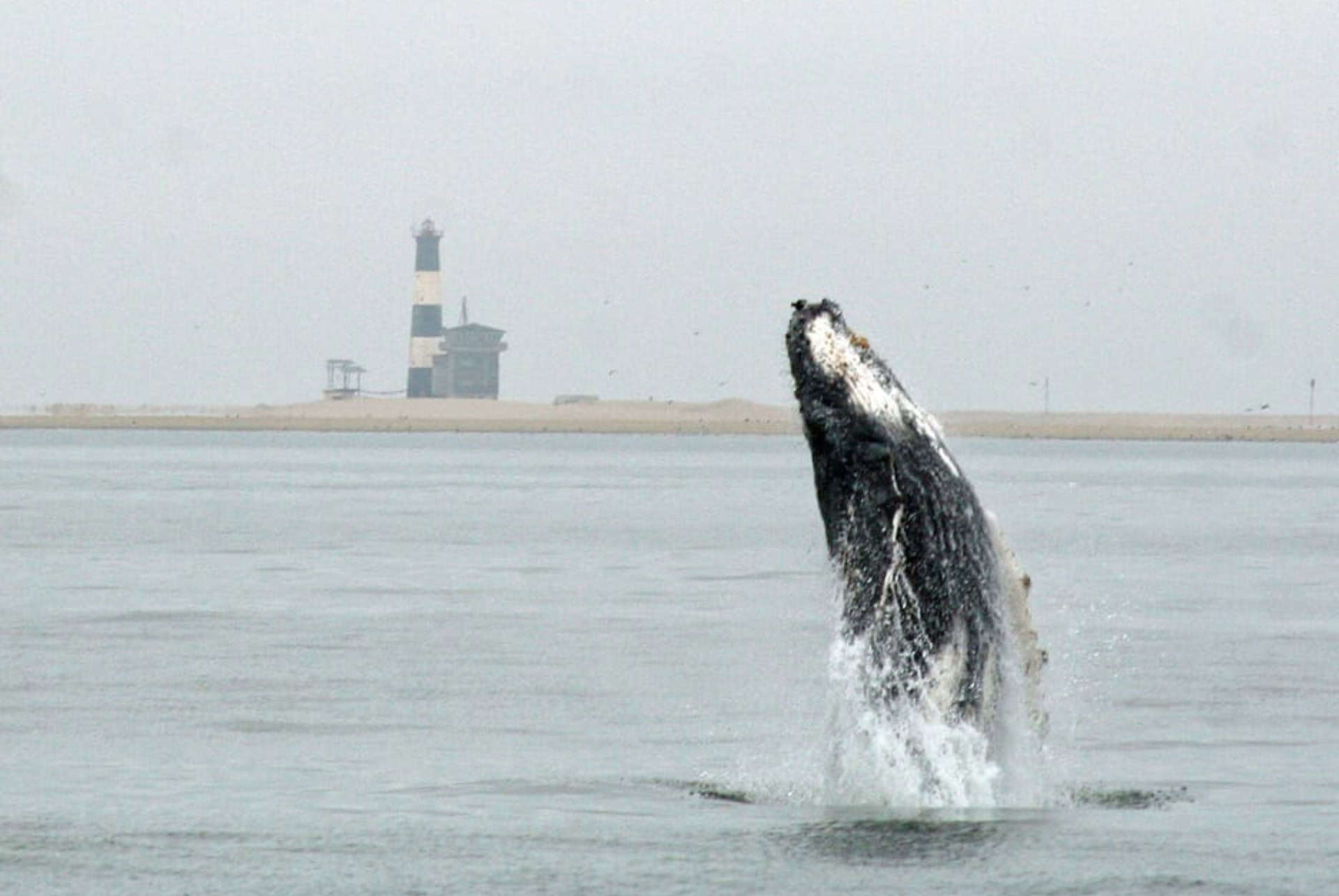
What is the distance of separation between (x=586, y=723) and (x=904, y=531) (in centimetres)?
741

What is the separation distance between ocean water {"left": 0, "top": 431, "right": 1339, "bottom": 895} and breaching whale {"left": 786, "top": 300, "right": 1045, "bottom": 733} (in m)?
0.72

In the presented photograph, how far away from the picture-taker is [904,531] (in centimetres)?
1148

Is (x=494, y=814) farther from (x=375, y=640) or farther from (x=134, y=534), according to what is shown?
(x=134, y=534)

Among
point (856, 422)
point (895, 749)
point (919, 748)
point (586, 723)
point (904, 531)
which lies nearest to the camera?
point (856, 422)

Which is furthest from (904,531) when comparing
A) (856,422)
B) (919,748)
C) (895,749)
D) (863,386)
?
(895,749)

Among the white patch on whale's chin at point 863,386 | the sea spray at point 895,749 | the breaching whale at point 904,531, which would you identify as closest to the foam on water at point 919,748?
the sea spray at point 895,749

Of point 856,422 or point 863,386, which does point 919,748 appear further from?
point 863,386

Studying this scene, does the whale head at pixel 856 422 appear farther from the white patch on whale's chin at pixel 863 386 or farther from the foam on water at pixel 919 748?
the foam on water at pixel 919 748

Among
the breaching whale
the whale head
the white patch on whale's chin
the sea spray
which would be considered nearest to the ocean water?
the sea spray

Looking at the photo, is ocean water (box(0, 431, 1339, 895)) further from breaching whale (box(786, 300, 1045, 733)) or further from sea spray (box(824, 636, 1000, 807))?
breaching whale (box(786, 300, 1045, 733))

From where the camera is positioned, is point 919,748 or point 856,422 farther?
point 919,748

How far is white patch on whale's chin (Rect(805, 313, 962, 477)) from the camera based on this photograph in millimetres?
11375

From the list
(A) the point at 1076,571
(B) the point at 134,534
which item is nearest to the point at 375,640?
(A) the point at 1076,571

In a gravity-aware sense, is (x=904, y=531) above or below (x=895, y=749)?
above
